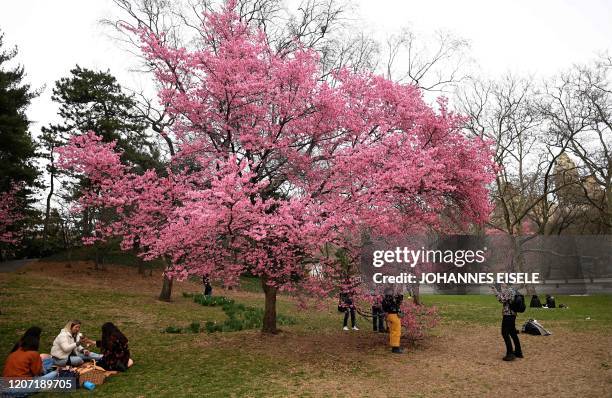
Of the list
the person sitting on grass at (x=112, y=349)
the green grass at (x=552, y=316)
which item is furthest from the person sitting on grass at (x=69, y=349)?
the green grass at (x=552, y=316)

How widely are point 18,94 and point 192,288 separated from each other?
1404 cm

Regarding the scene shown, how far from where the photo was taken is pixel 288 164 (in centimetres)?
1197

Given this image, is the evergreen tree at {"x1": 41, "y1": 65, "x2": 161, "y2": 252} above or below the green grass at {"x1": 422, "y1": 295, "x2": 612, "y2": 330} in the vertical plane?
above

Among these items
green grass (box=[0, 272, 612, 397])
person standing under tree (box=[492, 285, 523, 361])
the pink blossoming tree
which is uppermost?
the pink blossoming tree

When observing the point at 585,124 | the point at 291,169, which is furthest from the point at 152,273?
the point at 585,124

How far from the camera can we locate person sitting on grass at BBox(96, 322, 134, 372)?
8.50 m

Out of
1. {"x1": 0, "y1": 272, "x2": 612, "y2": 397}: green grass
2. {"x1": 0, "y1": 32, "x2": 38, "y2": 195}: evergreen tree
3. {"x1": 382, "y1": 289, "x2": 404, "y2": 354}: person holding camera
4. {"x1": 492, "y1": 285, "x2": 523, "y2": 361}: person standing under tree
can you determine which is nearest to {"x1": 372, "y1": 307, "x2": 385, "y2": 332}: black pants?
{"x1": 0, "y1": 272, "x2": 612, "y2": 397}: green grass

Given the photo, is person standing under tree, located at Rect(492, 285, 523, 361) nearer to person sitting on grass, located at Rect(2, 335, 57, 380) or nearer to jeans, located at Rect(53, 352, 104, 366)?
jeans, located at Rect(53, 352, 104, 366)

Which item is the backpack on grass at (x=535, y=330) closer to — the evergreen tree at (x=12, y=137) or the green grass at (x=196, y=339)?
the green grass at (x=196, y=339)

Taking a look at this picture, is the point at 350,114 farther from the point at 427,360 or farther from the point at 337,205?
the point at 427,360

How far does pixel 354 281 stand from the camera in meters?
10.9

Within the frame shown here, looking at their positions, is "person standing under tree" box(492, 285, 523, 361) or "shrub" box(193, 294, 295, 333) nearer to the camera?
"person standing under tree" box(492, 285, 523, 361)

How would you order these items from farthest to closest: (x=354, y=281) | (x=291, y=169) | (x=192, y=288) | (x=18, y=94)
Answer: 1. (x=192, y=288)
2. (x=18, y=94)
3. (x=291, y=169)
4. (x=354, y=281)

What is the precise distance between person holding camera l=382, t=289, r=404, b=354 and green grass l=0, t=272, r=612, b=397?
1.84ft
